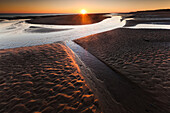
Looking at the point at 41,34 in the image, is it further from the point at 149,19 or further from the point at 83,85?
the point at 149,19

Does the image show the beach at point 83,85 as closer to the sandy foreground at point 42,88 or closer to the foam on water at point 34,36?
the sandy foreground at point 42,88

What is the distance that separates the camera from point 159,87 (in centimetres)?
484

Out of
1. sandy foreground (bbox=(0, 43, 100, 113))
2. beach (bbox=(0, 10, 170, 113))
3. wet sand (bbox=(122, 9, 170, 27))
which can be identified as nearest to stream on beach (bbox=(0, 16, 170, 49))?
wet sand (bbox=(122, 9, 170, 27))

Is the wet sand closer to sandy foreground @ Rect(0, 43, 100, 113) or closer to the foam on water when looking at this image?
the foam on water

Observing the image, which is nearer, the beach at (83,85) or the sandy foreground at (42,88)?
the sandy foreground at (42,88)

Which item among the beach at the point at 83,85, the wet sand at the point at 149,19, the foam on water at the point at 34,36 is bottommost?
the beach at the point at 83,85

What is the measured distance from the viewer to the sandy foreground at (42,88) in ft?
11.9

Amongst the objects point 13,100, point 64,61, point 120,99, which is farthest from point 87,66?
point 13,100

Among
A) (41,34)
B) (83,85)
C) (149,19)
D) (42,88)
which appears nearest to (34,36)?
(41,34)

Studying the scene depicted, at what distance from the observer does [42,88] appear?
14.5 ft

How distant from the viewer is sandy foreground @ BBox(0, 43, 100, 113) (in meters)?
3.62

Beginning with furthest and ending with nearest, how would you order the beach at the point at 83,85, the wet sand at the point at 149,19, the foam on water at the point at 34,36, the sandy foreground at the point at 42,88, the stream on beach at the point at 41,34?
1. the wet sand at the point at 149,19
2. the stream on beach at the point at 41,34
3. the foam on water at the point at 34,36
4. the beach at the point at 83,85
5. the sandy foreground at the point at 42,88

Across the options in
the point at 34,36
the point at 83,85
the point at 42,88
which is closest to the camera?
the point at 42,88

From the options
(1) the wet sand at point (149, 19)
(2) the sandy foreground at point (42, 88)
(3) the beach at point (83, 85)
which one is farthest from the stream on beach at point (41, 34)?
(2) the sandy foreground at point (42, 88)
